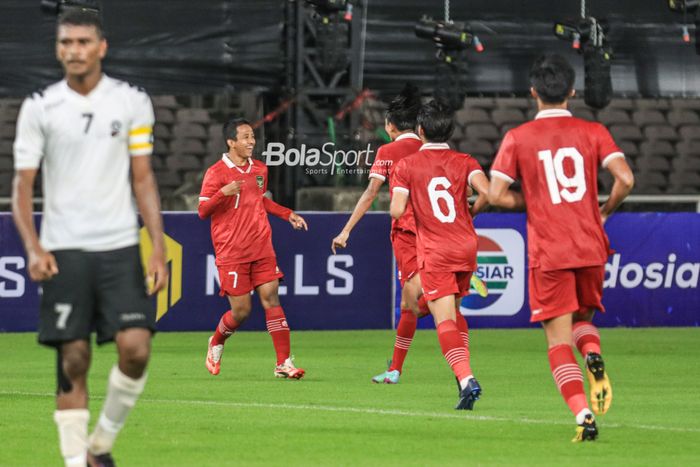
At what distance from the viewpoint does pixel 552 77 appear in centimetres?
812

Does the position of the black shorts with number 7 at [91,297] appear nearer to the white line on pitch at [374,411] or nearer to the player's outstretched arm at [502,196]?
the player's outstretched arm at [502,196]

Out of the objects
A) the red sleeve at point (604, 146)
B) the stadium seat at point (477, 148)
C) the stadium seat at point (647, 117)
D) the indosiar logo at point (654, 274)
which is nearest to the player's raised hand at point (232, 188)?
the red sleeve at point (604, 146)

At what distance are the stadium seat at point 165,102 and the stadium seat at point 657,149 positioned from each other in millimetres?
6823

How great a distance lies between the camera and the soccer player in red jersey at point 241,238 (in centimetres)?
1255

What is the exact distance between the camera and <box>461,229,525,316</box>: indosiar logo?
58.0 ft

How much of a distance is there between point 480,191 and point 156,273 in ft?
11.3

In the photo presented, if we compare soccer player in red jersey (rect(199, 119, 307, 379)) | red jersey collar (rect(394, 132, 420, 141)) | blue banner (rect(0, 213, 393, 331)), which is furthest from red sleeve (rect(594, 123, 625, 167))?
blue banner (rect(0, 213, 393, 331))

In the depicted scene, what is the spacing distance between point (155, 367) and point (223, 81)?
800 centimetres

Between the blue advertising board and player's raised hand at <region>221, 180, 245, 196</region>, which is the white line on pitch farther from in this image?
the blue advertising board

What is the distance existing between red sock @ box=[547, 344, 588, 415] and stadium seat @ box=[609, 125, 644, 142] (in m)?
15.8

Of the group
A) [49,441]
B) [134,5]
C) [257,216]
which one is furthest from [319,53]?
[49,441]

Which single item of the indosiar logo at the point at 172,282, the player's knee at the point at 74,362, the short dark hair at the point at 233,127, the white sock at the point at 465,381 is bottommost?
the indosiar logo at the point at 172,282

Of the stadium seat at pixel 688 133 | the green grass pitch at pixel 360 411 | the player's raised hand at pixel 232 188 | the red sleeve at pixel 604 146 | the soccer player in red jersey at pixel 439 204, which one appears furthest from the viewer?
the stadium seat at pixel 688 133

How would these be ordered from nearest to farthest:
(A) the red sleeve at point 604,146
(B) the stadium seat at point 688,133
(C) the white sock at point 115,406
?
(C) the white sock at point 115,406 → (A) the red sleeve at point 604,146 → (B) the stadium seat at point 688,133
